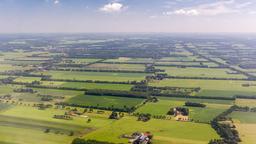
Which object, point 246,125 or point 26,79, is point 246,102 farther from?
point 26,79

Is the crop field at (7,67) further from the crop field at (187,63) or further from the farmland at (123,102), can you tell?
the crop field at (187,63)

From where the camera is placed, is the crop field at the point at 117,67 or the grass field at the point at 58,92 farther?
the crop field at the point at 117,67

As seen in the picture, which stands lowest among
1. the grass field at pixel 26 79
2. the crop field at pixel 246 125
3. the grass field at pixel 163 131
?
the grass field at pixel 163 131

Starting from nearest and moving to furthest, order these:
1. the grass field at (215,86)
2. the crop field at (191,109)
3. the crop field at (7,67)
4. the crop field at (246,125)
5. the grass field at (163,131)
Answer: the grass field at (163,131), the crop field at (246,125), the crop field at (191,109), the grass field at (215,86), the crop field at (7,67)

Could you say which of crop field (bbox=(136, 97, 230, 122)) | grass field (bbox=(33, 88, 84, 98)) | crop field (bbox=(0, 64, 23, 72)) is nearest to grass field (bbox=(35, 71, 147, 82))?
crop field (bbox=(0, 64, 23, 72))

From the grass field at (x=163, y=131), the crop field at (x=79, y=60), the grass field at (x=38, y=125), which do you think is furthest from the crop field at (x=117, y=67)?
the grass field at (x=163, y=131)

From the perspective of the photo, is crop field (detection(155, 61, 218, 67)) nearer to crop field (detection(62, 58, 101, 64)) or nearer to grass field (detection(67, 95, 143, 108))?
crop field (detection(62, 58, 101, 64))

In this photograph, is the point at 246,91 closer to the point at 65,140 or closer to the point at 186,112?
the point at 186,112

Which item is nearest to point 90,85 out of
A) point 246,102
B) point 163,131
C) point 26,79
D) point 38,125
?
point 26,79
